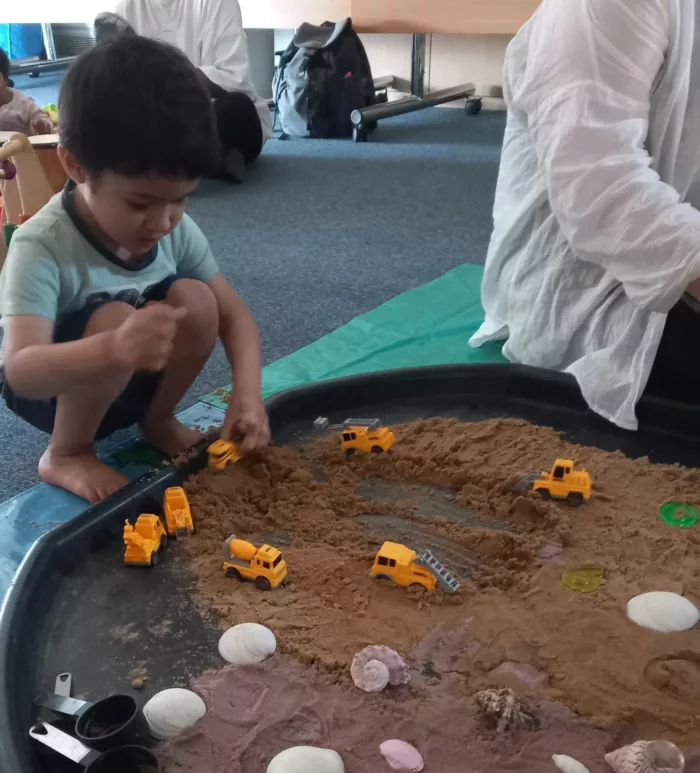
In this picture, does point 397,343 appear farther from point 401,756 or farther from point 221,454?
point 401,756

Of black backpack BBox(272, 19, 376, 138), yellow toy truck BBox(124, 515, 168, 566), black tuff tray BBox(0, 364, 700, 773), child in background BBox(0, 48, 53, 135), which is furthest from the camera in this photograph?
black backpack BBox(272, 19, 376, 138)

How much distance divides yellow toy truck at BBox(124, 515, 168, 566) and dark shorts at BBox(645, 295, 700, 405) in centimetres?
66

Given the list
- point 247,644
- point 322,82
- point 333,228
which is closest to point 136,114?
point 247,644

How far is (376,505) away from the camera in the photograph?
3.01ft

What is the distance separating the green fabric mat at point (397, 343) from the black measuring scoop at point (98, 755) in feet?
2.05

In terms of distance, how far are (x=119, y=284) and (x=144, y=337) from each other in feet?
0.70

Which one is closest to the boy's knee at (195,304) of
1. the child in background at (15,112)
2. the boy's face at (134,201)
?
the boy's face at (134,201)

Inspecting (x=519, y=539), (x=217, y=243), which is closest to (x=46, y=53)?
(x=217, y=243)

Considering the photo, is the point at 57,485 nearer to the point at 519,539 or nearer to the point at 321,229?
the point at 519,539

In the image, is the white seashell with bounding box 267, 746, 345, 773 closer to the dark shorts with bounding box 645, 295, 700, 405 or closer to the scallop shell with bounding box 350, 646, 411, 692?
the scallop shell with bounding box 350, 646, 411, 692

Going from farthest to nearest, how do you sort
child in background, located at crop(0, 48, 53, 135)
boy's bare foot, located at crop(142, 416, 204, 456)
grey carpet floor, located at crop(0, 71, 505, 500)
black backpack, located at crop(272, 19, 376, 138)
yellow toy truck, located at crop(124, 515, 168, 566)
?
black backpack, located at crop(272, 19, 376, 138) → child in background, located at crop(0, 48, 53, 135) → grey carpet floor, located at crop(0, 71, 505, 500) → boy's bare foot, located at crop(142, 416, 204, 456) → yellow toy truck, located at crop(124, 515, 168, 566)

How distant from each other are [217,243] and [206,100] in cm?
113

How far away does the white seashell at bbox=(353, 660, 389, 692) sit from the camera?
26.1 inches

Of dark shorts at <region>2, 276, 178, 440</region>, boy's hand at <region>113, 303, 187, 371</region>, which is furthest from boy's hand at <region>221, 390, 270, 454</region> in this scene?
boy's hand at <region>113, 303, 187, 371</region>
